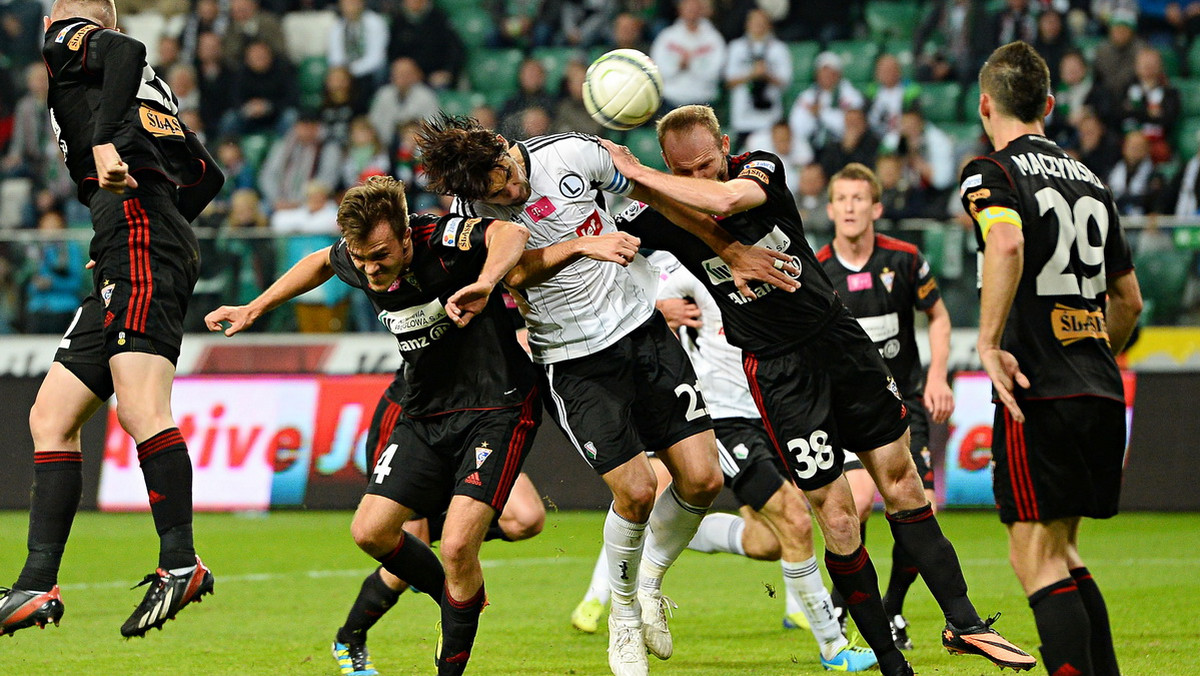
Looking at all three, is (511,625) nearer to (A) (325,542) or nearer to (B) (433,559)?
(B) (433,559)

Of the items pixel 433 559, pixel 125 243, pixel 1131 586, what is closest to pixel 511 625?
pixel 433 559

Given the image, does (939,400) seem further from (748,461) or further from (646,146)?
(646,146)

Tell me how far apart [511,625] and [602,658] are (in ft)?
3.40

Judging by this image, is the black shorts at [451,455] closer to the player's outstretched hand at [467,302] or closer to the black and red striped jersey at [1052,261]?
the player's outstretched hand at [467,302]

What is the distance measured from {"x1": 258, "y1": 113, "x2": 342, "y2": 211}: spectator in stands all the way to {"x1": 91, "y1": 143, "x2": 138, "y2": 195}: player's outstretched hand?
33.3ft

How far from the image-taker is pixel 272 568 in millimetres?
9844

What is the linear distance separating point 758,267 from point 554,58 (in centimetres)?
1197

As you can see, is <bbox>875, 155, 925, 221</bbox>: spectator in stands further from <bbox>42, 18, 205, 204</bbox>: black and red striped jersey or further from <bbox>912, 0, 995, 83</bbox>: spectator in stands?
<bbox>42, 18, 205, 204</bbox>: black and red striped jersey

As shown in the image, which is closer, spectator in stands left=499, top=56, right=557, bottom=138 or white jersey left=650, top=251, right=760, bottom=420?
white jersey left=650, top=251, right=760, bottom=420

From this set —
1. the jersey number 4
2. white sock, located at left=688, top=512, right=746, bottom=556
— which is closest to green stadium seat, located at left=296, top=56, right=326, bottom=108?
white sock, located at left=688, top=512, right=746, bottom=556

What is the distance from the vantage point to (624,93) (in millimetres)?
6227

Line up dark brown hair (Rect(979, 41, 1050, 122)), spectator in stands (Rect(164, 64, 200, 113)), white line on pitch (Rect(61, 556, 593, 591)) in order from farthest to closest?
spectator in stands (Rect(164, 64, 200, 113))
white line on pitch (Rect(61, 556, 593, 591))
dark brown hair (Rect(979, 41, 1050, 122))

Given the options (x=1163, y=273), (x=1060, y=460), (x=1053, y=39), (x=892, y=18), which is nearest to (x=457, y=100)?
(x=892, y=18)

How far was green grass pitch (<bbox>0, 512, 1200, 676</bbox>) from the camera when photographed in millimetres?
6613
